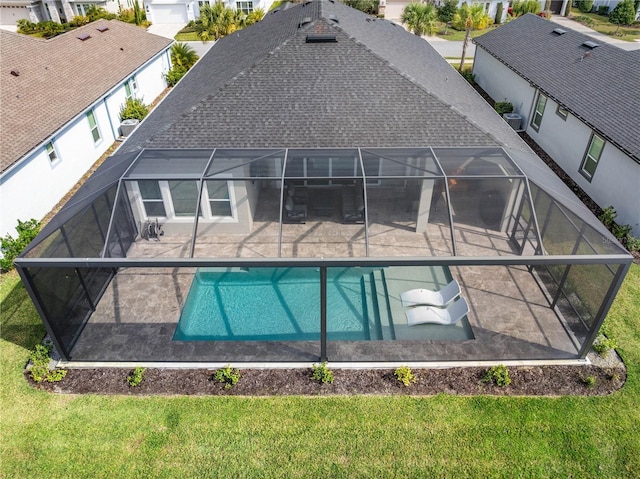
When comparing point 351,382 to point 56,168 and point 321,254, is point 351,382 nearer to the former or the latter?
point 321,254

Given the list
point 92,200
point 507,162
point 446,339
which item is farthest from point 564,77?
point 92,200

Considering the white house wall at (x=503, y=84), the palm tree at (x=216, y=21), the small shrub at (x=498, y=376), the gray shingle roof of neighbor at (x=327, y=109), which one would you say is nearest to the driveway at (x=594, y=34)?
the white house wall at (x=503, y=84)

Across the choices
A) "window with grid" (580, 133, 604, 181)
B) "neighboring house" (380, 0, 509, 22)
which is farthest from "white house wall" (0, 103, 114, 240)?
"neighboring house" (380, 0, 509, 22)

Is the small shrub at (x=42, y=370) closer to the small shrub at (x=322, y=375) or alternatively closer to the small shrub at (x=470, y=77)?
the small shrub at (x=322, y=375)

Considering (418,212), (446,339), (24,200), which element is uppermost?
(418,212)

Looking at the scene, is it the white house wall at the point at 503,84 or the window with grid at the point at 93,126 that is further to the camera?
the white house wall at the point at 503,84

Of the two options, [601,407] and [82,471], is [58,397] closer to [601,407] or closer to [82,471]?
[82,471]

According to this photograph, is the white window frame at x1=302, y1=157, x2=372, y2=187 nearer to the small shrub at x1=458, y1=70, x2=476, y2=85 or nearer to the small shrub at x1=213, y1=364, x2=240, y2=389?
the small shrub at x1=213, y1=364, x2=240, y2=389
